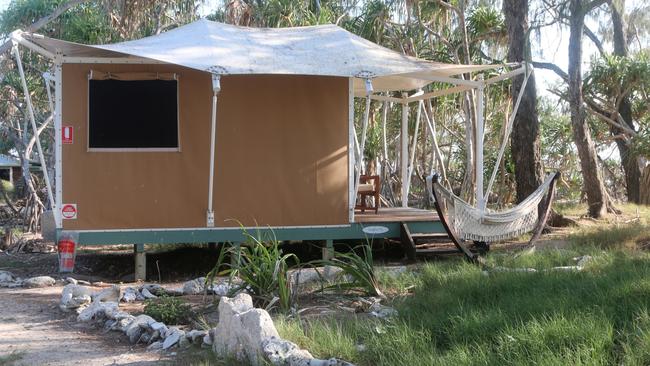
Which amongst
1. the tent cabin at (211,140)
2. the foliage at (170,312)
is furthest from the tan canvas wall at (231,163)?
the foliage at (170,312)

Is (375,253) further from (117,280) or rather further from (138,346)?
(138,346)

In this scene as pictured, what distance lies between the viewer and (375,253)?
10.6 m

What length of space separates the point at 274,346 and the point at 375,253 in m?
6.18

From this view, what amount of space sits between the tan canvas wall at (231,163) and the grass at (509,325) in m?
3.08

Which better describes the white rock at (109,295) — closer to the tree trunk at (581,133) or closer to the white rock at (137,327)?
the white rock at (137,327)

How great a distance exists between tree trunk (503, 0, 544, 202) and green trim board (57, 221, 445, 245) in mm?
2869

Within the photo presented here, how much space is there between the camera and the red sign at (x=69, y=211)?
864 centimetres

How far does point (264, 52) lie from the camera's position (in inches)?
343

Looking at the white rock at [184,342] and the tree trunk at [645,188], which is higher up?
the tree trunk at [645,188]

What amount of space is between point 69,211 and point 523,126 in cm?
717

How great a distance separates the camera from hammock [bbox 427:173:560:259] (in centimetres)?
823

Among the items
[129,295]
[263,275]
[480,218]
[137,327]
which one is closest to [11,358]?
[137,327]

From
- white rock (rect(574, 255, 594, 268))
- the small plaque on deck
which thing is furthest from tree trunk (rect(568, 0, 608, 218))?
white rock (rect(574, 255, 594, 268))

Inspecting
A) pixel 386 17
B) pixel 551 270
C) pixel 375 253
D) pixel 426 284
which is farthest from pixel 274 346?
pixel 386 17
